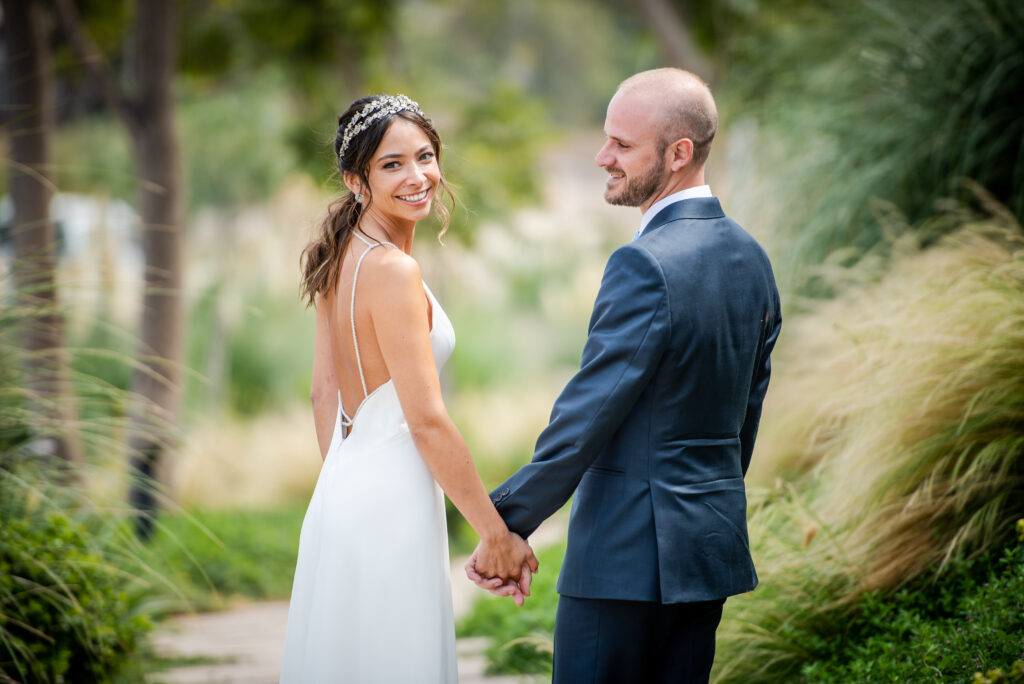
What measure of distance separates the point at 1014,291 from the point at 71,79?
6.80 meters

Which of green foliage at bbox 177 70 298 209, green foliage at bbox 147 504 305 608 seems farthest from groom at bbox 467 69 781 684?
green foliage at bbox 177 70 298 209

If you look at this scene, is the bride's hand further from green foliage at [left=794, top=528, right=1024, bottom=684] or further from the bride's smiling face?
green foliage at [left=794, top=528, right=1024, bottom=684]

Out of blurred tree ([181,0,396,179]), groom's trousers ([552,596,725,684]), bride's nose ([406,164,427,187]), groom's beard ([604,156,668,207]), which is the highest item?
blurred tree ([181,0,396,179])

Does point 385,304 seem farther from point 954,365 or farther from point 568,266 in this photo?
point 568,266

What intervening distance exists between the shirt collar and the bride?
1.87ft

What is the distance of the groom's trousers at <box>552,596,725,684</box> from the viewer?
2.30 metres

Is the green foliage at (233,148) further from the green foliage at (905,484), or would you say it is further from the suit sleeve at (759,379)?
the suit sleeve at (759,379)

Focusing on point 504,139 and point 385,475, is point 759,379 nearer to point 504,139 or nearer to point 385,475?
point 385,475

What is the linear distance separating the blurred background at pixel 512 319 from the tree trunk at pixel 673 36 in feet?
0.09

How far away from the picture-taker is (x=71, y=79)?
746 cm

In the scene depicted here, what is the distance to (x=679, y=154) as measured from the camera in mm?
2352

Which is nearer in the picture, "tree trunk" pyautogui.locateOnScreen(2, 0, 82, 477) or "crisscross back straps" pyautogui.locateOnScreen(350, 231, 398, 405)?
"crisscross back straps" pyautogui.locateOnScreen(350, 231, 398, 405)

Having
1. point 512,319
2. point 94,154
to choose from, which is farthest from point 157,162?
point 94,154

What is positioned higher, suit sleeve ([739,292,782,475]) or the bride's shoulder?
the bride's shoulder
